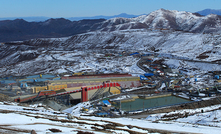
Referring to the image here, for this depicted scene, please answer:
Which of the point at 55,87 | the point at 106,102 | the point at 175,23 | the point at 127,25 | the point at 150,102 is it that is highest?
the point at 175,23

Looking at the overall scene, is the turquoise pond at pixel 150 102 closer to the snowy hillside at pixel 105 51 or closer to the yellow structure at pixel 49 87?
the yellow structure at pixel 49 87

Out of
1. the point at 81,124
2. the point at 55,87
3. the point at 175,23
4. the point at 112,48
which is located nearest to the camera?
the point at 81,124

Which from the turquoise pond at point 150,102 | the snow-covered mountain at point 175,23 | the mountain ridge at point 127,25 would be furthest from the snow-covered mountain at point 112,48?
the turquoise pond at point 150,102

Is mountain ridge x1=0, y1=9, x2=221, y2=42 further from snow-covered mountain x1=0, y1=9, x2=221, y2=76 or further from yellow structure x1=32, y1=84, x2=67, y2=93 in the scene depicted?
yellow structure x1=32, y1=84, x2=67, y2=93

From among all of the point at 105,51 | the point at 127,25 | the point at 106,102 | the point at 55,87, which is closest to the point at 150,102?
the point at 106,102

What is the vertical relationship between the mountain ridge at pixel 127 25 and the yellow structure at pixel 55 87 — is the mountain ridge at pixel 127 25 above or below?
above

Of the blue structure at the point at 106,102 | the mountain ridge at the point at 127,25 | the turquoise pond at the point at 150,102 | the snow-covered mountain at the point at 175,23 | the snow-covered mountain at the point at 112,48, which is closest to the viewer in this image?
the blue structure at the point at 106,102

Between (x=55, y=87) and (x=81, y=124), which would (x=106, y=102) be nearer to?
(x=55, y=87)

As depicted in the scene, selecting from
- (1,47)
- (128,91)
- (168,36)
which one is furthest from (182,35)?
(1,47)
